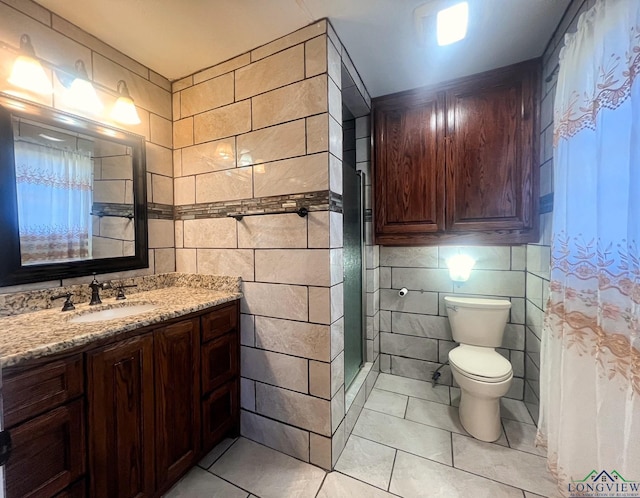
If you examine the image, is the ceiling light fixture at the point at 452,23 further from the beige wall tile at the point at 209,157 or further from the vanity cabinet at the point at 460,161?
the beige wall tile at the point at 209,157

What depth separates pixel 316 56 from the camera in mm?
1344

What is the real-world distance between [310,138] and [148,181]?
1.10m

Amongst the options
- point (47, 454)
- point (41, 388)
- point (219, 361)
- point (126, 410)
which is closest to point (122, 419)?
point (126, 410)

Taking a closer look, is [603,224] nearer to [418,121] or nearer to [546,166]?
[546,166]

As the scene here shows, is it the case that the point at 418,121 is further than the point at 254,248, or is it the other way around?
the point at 418,121

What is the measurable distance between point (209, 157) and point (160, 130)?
1.36ft

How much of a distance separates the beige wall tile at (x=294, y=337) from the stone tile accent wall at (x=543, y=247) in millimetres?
1281

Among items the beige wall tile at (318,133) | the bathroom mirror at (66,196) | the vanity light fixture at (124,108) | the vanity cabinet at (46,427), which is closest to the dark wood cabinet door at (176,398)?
the vanity cabinet at (46,427)

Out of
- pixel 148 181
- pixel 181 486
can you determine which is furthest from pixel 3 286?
pixel 181 486

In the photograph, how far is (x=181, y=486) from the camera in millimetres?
1283

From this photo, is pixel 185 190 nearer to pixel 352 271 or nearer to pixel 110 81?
pixel 110 81

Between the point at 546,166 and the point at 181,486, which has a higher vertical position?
the point at 546,166

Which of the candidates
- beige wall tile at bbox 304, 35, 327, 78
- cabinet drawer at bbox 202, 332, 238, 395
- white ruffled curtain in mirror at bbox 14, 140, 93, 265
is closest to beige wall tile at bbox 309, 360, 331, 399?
cabinet drawer at bbox 202, 332, 238, 395

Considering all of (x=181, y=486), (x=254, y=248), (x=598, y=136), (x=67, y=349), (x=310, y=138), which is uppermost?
(x=310, y=138)
